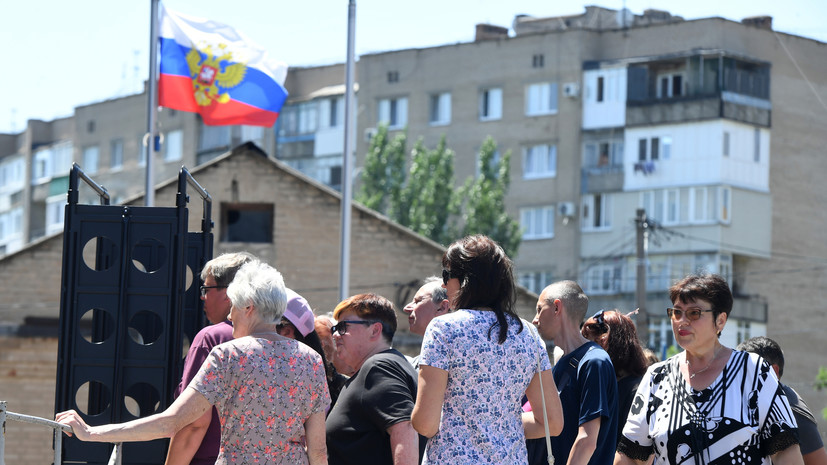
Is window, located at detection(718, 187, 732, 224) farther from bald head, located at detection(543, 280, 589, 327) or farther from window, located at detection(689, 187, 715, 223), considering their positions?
bald head, located at detection(543, 280, 589, 327)

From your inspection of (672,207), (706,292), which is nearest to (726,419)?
(706,292)

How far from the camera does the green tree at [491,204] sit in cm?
4731

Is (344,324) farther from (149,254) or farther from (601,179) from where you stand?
(601,179)

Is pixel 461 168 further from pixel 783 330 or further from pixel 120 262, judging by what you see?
pixel 120 262

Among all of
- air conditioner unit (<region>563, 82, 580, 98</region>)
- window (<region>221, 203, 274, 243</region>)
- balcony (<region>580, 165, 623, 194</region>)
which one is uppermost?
air conditioner unit (<region>563, 82, 580, 98</region>)

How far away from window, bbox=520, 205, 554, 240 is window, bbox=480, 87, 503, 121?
13.0 feet

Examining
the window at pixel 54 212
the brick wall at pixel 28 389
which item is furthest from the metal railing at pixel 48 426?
the window at pixel 54 212

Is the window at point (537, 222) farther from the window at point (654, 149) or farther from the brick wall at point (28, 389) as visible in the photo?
the brick wall at point (28, 389)

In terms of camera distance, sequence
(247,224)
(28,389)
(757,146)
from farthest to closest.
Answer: (757,146)
(247,224)
(28,389)

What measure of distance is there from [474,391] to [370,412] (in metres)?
0.66

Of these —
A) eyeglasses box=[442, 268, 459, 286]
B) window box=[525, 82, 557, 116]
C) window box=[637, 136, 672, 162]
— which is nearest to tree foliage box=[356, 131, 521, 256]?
window box=[525, 82, 557, 116]

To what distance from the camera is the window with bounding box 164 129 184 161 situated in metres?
60.1

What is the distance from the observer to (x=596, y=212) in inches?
1987

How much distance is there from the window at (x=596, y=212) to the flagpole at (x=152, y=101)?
3304 centimetres
